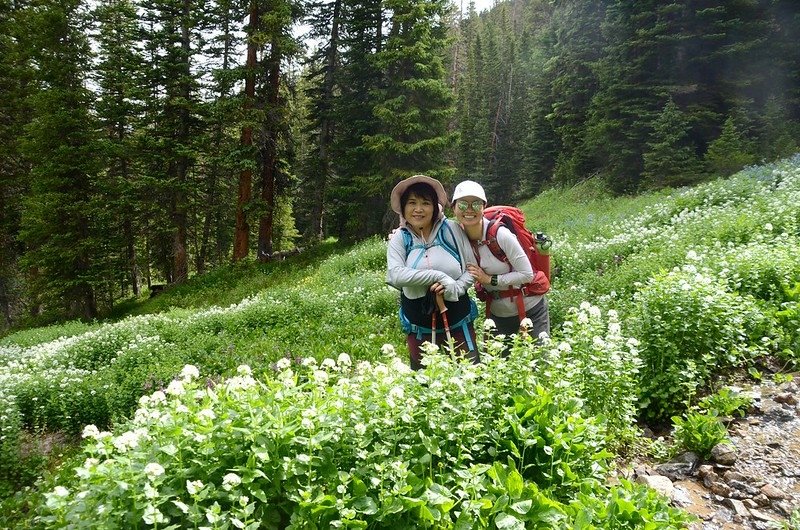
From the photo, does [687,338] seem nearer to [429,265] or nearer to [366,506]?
[429,265]

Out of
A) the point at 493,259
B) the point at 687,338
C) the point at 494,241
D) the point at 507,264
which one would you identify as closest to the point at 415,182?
the point at 494,241

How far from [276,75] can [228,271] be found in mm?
8921

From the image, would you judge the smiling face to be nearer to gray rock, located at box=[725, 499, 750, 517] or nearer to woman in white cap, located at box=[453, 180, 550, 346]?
woman in white cap, located at box=[453, 180, 550, 346]

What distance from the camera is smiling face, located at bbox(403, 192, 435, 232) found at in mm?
3895

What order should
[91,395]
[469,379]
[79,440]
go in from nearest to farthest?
[469,379], [79,440], [91,395]

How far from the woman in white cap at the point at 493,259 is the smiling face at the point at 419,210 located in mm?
242

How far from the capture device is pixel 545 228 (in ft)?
56.9

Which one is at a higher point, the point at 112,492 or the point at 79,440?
the point at 112,492

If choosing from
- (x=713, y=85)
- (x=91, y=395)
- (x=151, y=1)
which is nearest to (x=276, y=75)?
(x=151, y=1)

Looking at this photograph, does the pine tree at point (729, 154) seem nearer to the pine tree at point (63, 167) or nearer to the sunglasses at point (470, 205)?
the sunglasses at point (470, 205)

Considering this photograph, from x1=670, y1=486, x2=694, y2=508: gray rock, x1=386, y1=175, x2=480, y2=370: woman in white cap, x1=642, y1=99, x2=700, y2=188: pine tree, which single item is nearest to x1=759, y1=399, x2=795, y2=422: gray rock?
x1=670, y1=486, x2=694, y2=508: gray rock

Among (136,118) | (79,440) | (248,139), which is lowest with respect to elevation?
(79,440)

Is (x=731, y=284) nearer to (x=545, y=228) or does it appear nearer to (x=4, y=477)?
(x=4, y=477)

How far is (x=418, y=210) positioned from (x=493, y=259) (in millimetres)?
835
